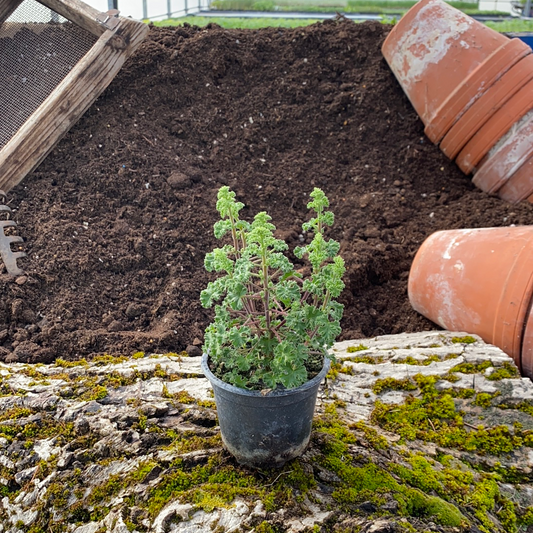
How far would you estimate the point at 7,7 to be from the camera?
4.50 m

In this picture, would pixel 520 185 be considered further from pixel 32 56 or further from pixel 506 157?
pixel 32 56

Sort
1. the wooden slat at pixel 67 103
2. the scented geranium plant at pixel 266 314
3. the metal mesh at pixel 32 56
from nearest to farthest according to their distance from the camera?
the scented geranium plant at pixel 266 314 → the wooden slat at pixel 67 103 → the metal mesh at pixel 32 56

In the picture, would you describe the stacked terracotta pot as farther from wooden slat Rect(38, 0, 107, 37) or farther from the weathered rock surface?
wooden slat Rect(38, 0, 107, 37)

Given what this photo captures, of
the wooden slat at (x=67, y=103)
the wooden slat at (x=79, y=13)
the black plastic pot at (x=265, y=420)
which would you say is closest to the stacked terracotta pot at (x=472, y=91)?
the wooden slat at (x=67, y=103)

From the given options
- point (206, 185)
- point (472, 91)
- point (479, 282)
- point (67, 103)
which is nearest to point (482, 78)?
point (472, 91)

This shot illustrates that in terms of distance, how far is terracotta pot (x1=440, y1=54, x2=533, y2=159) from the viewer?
4039 mm

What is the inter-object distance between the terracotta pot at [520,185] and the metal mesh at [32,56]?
356 cm

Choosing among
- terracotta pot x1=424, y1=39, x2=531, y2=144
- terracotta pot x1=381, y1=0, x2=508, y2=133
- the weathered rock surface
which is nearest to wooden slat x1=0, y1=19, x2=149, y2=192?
the weathered rock surface

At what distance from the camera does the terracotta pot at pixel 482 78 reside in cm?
408

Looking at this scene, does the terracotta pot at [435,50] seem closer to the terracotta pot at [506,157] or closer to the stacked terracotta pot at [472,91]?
the stacked terracotta pot at [472,91]

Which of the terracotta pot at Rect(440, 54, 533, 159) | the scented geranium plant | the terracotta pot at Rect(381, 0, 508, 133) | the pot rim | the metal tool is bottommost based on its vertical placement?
the metal tool

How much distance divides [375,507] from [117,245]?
8.52 ft

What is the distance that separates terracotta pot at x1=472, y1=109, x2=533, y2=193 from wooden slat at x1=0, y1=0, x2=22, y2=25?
410 centimetres

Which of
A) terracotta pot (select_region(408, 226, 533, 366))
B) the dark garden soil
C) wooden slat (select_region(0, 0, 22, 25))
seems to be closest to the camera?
terracotta pot (select_region(408, 226, 533, 366))
